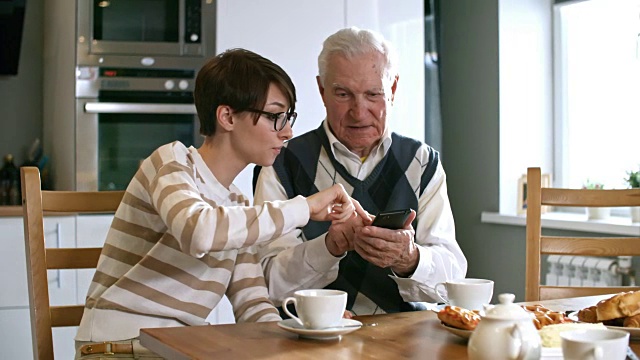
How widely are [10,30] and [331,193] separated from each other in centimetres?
237

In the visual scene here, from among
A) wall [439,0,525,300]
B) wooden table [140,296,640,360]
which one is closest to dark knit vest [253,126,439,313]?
wooden table [140,296,640,360]

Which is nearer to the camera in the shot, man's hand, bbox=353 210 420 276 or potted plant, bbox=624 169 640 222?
man's hand, bbox=353 210 420 276

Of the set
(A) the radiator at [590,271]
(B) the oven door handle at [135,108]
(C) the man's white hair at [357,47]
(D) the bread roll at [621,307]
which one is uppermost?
(C) the man's white hair at [357,47]

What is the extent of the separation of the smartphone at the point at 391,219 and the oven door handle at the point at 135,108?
69.7 inches

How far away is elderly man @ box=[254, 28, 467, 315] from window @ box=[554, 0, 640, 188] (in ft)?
5.99

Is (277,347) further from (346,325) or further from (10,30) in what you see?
(10,30)

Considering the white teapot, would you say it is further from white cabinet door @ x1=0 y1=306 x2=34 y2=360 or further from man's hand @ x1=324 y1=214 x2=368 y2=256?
white cabinet door @ x1=0 y1=306 x2=34 y2=360

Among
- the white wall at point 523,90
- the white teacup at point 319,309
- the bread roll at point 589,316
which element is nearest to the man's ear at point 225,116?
the white teacup at point 319,309

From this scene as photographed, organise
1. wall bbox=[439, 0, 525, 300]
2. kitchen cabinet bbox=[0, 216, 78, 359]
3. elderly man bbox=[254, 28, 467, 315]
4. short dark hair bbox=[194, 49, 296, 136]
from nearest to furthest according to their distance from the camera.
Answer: short dark hair bbox=[194, 49, 296, 136] < elderly man bbox=[254, 28, 467, 315] < kitchen cabinet bbox=[0, 216, 78, 359] < wall bbox=[439, 0, 525, 300]

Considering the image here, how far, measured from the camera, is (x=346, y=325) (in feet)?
4.79

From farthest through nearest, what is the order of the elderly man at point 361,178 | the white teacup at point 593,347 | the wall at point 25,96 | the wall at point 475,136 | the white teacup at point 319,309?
1. the wall at point 475,136
2. the wall at point 25,96
3. the elderly man at point 361,178
4. the white teacup at point 319,309
5. the white teacup at point 593,347

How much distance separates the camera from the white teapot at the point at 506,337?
1113 mm

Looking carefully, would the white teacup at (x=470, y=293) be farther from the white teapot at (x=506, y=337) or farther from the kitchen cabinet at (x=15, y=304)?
the kitchen cabinet at (x=15, y=304)

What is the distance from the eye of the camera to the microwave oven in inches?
131
